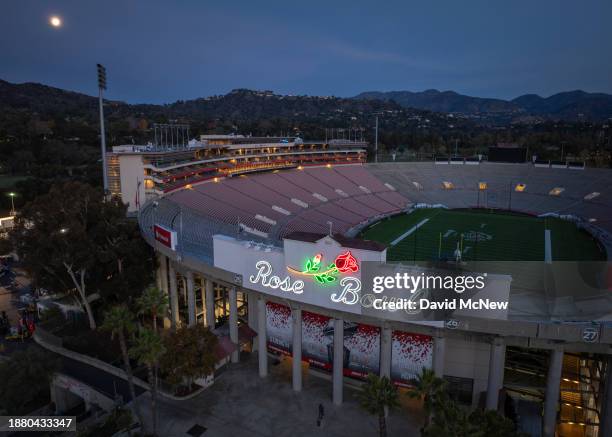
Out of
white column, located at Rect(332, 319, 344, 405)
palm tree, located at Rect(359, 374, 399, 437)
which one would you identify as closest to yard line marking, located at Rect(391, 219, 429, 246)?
white column, located at Rect(332, 319, 344, 405)

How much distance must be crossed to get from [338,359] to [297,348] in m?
2.23

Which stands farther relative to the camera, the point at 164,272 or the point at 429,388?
the point at 164,272

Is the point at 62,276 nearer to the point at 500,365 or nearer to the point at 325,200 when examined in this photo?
the point at 500,365

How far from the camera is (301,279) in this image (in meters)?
19.9

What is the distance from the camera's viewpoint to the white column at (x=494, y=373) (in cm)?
1805

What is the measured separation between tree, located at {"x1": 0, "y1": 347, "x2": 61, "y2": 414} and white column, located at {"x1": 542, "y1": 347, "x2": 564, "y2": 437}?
23.2m

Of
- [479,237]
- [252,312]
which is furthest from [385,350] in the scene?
[479,237]

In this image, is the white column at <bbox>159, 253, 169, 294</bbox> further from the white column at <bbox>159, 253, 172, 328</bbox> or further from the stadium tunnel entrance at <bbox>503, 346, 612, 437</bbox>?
the stadium tunnel entrance at <bbox>503, 346, 612, 437</bbox>

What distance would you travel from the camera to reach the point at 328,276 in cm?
1911

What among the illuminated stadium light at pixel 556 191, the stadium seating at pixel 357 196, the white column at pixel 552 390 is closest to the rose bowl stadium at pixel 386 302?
the white column at pixel 552 390

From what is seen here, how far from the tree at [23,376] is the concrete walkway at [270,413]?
16.5ft

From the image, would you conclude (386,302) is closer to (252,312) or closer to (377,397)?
(377,397)

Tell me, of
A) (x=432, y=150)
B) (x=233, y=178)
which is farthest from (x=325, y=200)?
(x=432, y=150)

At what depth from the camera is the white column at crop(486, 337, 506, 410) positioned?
18.0 m
